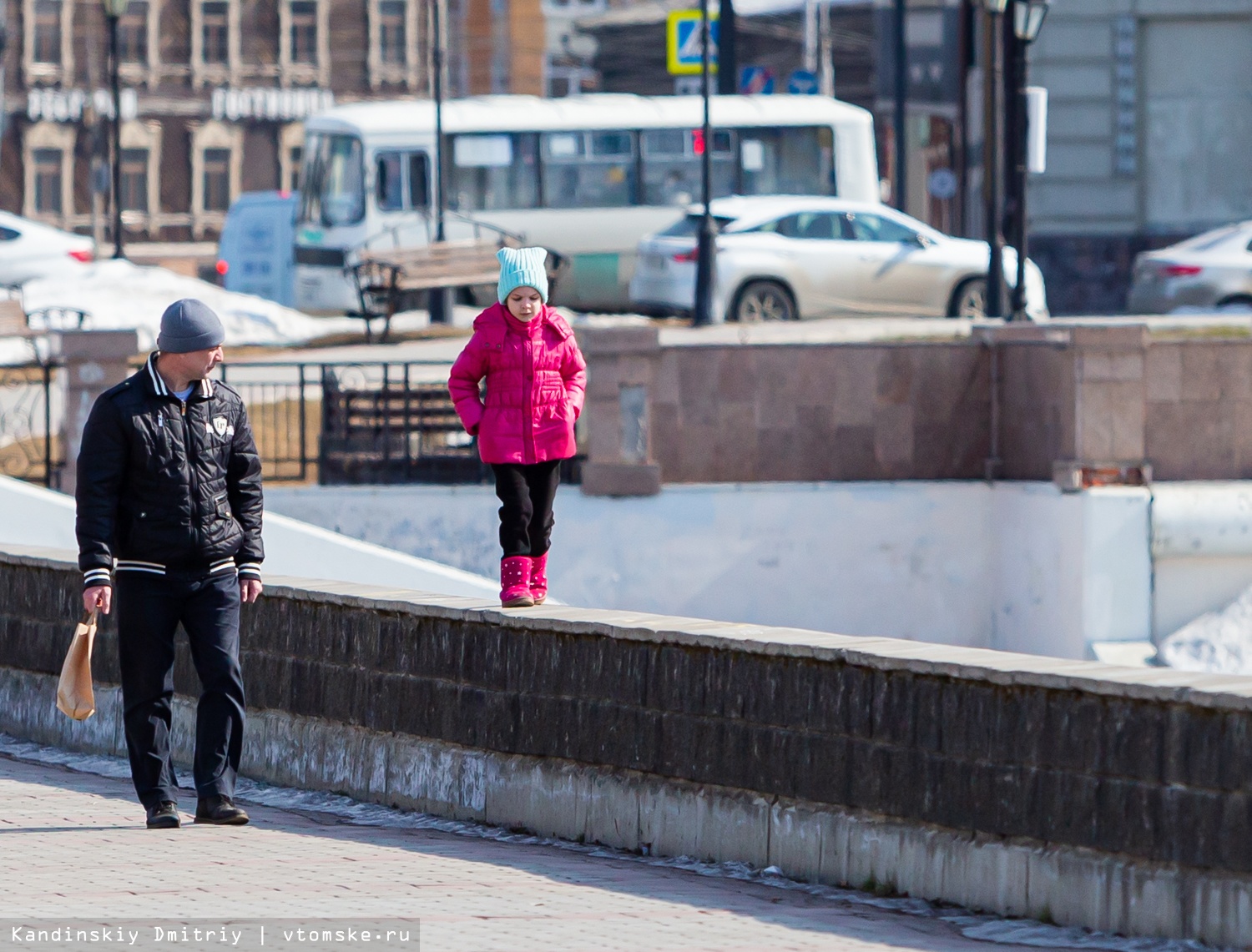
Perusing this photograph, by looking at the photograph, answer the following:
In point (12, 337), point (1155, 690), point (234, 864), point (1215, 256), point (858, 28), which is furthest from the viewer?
point (858, 28)

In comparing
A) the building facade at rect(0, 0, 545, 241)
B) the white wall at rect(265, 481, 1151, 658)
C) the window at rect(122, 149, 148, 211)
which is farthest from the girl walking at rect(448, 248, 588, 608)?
the window at rect(122, 149, 148, 211)

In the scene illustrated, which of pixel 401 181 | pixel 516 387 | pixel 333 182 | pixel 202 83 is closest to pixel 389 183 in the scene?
pixel 401 181

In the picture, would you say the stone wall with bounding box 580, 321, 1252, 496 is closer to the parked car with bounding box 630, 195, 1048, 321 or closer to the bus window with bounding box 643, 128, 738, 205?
the parked car with bounding box 630, 195, 1048, 321

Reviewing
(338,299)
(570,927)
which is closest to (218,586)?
(570,927)

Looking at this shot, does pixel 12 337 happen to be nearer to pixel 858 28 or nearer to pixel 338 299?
pixel 338 299

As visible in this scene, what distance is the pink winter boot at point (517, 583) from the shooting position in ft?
26.6

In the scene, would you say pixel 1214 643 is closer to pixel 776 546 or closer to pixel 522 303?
pixel 776 546

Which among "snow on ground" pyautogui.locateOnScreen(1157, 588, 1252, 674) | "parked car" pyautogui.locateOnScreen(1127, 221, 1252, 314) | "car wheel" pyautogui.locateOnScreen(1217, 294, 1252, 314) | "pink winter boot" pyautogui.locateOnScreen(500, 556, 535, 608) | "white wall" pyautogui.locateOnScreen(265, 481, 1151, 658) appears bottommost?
"snow on ground" pyautogui.locateOnScreen(1157, 588, 1252, 674)

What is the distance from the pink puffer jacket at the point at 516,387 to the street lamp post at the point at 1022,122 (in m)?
13.7

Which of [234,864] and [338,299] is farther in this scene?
[338,299]

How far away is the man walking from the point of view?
703cm

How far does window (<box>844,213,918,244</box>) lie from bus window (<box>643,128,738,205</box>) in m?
5.32

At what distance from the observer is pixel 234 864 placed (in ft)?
22.0

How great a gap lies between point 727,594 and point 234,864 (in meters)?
13.3
